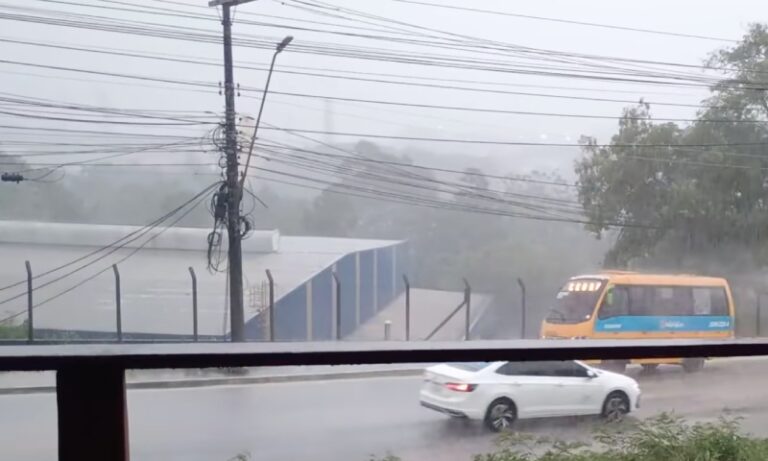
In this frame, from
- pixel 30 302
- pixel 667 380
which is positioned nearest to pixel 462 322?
pixel 667 380

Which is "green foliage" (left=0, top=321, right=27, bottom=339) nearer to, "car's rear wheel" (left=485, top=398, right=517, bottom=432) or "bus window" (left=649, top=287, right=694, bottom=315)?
"car's rear wheel" (left=485, top=398, right=517, bottom=432)

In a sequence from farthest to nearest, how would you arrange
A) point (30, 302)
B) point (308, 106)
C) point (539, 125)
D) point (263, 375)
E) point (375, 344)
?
point (539, 125) < point (308, 106) < point (30, 302) < point (263, 375) < point (375, 344)

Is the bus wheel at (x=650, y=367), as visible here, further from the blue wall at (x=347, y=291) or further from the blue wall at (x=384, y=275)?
the blue wall at (x=384, y=275)

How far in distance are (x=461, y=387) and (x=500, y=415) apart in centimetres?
11

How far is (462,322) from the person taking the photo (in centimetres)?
285

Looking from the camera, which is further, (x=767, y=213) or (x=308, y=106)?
(x=767, y=213)

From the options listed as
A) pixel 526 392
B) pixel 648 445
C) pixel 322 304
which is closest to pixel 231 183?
pixel 322 304

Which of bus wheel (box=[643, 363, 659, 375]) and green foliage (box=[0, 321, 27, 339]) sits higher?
bus wheel (box=[643, 363, 659, 375])

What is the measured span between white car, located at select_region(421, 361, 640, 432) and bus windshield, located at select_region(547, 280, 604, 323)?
1.15 metres

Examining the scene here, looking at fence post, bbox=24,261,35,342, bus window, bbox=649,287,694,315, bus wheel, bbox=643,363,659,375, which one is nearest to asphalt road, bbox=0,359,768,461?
bus wheel, bbox=643,363,659,375

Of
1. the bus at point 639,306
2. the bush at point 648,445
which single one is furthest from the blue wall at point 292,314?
the bush at point 648,445

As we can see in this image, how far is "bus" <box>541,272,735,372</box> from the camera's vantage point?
113 inches

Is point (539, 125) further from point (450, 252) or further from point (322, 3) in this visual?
point (322, 3)

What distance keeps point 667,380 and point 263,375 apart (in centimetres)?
102
